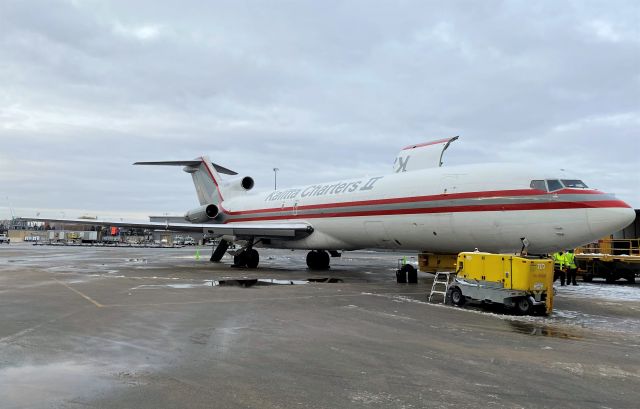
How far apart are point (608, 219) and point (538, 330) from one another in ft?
16.5

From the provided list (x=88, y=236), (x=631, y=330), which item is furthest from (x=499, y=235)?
(x=88, y=236)

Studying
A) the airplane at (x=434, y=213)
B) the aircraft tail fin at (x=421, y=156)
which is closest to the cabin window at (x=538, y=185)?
the airplane at (x=434, y=213)

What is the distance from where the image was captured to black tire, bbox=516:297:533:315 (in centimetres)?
1030

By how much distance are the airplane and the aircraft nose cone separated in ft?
0.07

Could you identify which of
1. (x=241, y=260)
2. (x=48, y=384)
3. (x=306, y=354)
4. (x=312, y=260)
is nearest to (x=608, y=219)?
(x=306, y=354)

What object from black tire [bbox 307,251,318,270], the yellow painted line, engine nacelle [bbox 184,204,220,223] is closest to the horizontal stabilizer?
engine nacelle [bbox 184,204,220,223]

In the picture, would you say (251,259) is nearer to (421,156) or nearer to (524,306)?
(421,156)

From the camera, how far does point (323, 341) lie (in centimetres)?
712

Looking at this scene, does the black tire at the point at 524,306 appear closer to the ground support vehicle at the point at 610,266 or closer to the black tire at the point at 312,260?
the ground support vehicle at the point at 610,266

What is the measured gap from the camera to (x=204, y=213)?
29516mm

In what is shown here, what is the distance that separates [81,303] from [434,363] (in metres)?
8.34

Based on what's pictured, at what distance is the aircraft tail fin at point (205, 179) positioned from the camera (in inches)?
1250

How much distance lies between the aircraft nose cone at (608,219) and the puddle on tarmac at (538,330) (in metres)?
4.29

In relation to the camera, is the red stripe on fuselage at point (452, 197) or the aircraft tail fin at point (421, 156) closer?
the red stripe on fuselage at point (452, 197)
